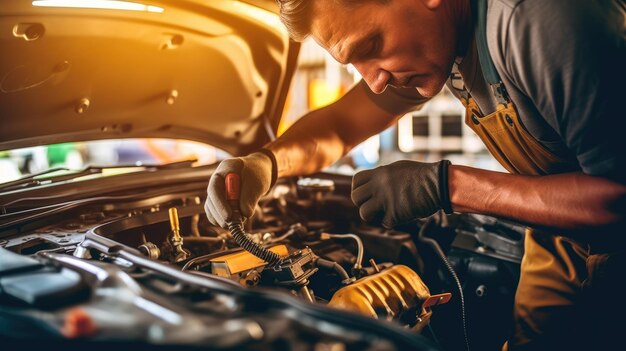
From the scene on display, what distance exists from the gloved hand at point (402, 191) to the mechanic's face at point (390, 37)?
0.24 metres

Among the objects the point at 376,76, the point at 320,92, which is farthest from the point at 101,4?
the point at 320,92

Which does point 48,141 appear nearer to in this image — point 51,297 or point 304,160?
point 304,160

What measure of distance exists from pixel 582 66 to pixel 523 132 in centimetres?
31

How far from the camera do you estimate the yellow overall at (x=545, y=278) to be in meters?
1.27

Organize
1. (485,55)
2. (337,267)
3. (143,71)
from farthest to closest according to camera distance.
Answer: (143,71)
(337,267)
(485,55)

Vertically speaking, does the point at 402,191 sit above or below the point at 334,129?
below

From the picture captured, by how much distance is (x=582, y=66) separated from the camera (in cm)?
89

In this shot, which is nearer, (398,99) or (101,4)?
(101,4)

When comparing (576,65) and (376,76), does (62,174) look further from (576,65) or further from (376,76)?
(576,65)

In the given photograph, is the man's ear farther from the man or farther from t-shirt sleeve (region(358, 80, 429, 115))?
t-shirt sleeve (region(358, 80, 429, 115))

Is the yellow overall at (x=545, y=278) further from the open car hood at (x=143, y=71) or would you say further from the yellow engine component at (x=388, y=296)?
the open car hood at (x=143, y=71)

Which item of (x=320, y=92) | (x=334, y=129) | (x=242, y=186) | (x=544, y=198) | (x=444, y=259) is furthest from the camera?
(x=320, y=92)

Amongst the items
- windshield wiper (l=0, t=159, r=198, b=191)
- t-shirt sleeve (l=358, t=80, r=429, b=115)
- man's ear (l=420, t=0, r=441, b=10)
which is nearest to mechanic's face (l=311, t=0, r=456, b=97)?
man's ear (l=420, t=0, r=441, b=10)

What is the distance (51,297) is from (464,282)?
1218 mm
